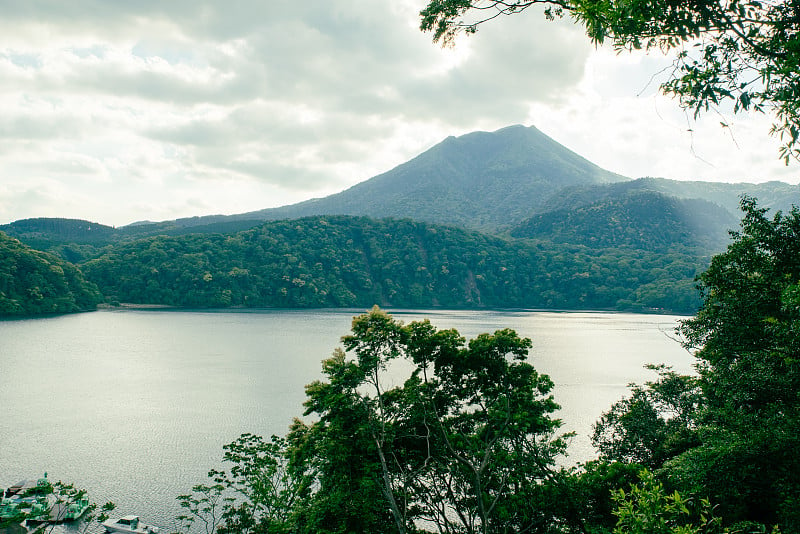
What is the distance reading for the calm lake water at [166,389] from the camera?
21.0 m

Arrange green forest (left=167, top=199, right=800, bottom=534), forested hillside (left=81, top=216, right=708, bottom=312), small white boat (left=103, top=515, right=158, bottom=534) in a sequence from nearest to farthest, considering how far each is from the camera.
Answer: green forest (left=167, top=199, right=800, bottom=534) < small white boat (left=103, top=515, right=158, bottom=534) < forested hillside (left=81, top=216, right=708, bottom=312)

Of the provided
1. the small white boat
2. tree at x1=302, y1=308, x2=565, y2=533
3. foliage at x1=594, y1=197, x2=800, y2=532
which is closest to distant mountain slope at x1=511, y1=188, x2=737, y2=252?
tree at x1=302, y1=308, x2=565, y2=533

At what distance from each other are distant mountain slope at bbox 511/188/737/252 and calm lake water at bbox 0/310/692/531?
99.7m

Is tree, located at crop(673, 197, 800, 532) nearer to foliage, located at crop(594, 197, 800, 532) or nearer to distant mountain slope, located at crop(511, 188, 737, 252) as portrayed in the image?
foliage, located at crop(594, 197, 800, 532)

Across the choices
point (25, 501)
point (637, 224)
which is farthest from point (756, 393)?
point (637, 224)

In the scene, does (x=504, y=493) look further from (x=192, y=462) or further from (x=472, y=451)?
(x=192, y=462)

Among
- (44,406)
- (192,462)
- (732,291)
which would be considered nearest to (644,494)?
(732,291)

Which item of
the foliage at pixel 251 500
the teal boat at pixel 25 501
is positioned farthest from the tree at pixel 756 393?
the teal boat at pixel 25 501

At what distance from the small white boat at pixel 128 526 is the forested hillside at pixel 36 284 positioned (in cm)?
7773

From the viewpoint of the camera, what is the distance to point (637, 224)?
16325 centimetres

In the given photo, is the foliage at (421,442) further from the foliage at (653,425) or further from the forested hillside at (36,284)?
the forested hillside at (36,284)

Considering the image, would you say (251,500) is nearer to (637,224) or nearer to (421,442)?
(421,442)

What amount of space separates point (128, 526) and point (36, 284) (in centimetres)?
8305

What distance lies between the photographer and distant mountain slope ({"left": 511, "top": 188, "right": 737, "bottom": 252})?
157 metres
